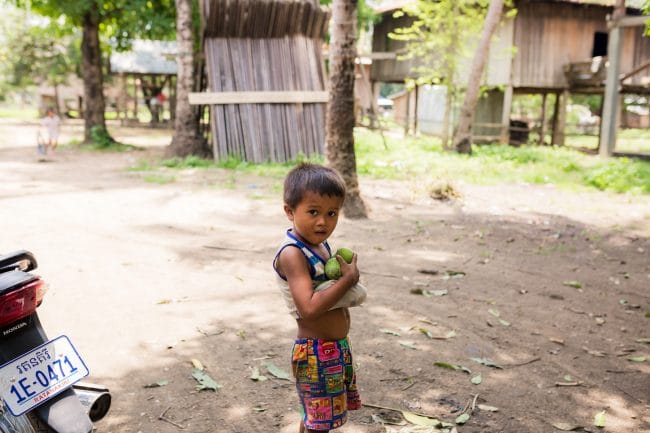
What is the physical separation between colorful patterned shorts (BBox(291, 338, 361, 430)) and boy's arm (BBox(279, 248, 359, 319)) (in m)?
0.17

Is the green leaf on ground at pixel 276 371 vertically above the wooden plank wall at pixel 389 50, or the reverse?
the wooden plank wall at pixel 389 50

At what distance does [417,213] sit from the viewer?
851 centimetres

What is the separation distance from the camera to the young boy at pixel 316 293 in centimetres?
229

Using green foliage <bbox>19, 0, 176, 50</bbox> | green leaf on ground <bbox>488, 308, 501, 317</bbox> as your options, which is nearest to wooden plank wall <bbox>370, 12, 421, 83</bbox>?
green foliage <bbox>19, 0, 176, 50</bbox>

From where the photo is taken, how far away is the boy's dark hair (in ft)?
7.51

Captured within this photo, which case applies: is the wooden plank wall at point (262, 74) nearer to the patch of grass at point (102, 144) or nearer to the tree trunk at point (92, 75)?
the patch of grass at point (102, 144)

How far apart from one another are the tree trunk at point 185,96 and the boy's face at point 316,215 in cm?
1150

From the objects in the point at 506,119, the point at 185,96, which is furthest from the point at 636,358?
the point at 506,119

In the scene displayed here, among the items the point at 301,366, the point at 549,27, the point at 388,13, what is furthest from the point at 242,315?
the point at 388,13

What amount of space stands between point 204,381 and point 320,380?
135 cm

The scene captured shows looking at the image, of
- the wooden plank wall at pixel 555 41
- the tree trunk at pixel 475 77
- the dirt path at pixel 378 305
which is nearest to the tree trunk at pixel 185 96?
the dirt path at pixel 378 305

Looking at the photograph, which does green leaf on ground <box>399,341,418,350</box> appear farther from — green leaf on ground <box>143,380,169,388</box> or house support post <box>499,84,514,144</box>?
house support post <box>499,84,514,144</box>

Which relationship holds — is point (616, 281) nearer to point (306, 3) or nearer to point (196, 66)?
point (306, 3)

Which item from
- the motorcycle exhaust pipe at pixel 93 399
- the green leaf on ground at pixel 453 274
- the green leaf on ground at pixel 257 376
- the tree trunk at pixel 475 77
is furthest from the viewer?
the tree trunk at pixel 475 77
